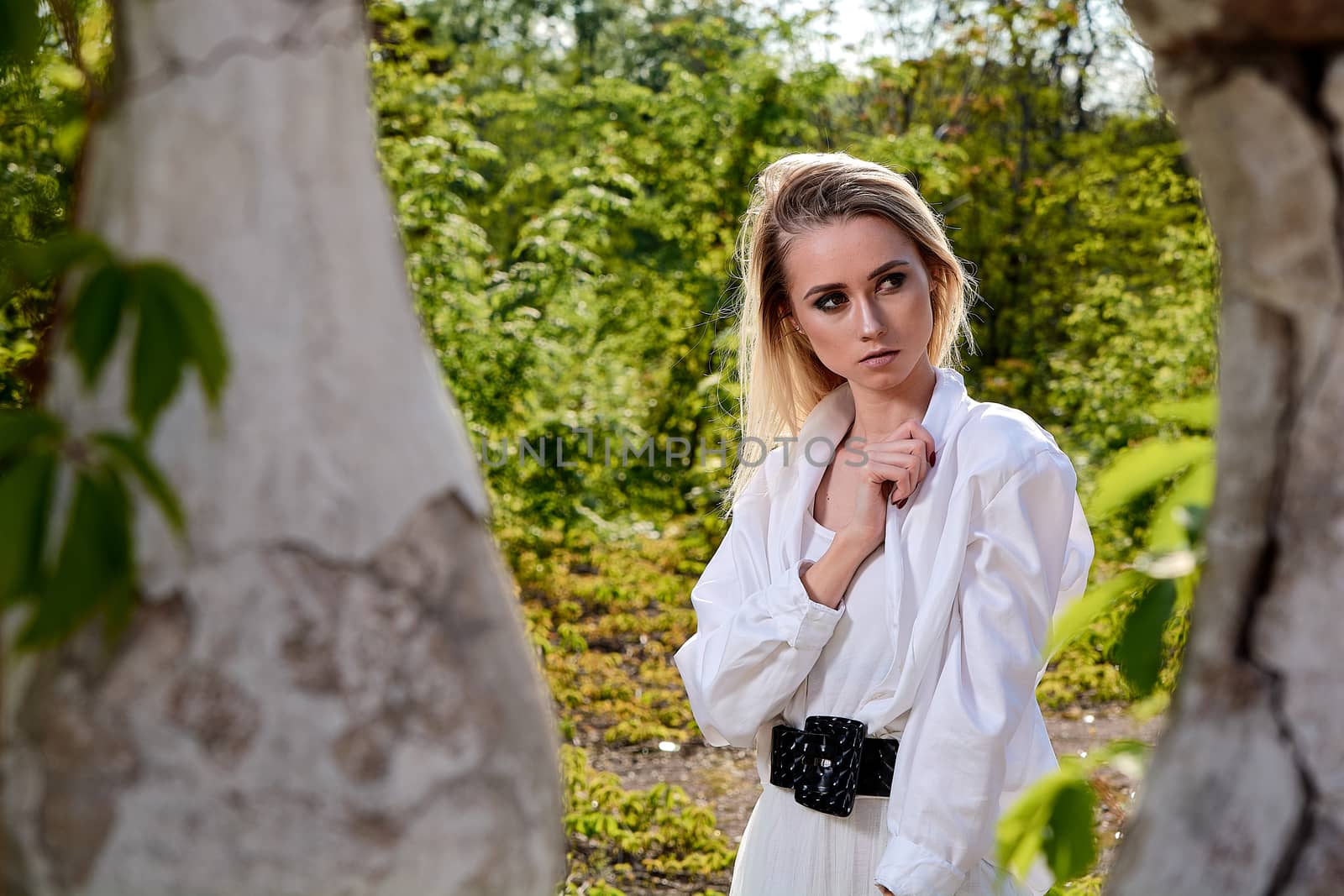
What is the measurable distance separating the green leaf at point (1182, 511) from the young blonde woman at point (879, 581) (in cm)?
101

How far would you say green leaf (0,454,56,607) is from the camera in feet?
1.88

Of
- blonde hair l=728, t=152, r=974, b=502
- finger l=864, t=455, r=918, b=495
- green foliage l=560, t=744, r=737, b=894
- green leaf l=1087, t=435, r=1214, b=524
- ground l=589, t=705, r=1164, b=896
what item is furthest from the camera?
ground l=589, t=705, r=1164, b=896

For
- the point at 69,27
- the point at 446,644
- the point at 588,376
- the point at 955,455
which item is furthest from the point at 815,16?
the point at 446,644

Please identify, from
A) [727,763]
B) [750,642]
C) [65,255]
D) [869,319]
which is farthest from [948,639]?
[727,763]

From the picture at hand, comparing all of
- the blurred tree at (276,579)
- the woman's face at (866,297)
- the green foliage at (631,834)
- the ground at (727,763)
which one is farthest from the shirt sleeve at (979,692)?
the ground at (727,763)

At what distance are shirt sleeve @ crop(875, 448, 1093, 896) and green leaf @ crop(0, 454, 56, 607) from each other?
1458 millimetres

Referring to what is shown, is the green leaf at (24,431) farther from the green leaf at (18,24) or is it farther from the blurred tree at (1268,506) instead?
the blurred tree at (1268,506)

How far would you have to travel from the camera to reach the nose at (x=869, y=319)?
6.63 feet

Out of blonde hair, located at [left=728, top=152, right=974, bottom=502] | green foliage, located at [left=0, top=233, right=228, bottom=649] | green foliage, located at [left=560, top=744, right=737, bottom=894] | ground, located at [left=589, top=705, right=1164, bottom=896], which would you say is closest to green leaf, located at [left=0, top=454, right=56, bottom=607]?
green foliage, located at [left=0, top=233, right=228, bottom=649]

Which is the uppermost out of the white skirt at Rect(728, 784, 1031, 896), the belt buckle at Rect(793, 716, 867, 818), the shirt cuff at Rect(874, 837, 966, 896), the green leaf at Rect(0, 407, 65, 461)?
the green leaf at Rect(0, 407, 65, 461)

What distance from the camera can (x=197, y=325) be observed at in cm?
60

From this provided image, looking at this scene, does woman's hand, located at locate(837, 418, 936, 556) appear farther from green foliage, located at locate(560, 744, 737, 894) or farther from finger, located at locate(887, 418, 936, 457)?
green foliage, located at locate(560, 744, 737, 894)

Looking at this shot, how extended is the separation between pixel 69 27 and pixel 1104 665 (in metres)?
6.59

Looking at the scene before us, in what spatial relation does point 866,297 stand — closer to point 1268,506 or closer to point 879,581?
point 879,581
